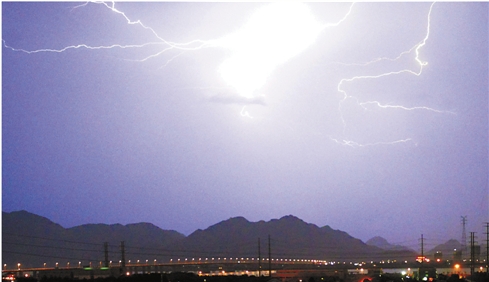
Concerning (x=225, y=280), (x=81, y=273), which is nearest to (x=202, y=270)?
(x=81, y=273)

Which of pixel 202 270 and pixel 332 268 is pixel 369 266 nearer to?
pixel 332 268

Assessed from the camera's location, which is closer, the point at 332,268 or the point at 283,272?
the point at 283,272

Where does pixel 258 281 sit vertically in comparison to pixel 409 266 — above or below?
above

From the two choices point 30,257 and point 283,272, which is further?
point 30,257

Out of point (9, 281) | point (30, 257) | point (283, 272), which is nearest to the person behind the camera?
point (9, 281)

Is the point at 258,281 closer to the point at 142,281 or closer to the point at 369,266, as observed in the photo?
the point at 142,281

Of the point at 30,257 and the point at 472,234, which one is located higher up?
the point at 472,234

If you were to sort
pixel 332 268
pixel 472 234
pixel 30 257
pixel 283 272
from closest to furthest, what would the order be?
pixel 472 234 < pixel 283 272 < pixel 332 268 < pixel 30 257

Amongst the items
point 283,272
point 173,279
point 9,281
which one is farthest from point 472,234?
point 9,281

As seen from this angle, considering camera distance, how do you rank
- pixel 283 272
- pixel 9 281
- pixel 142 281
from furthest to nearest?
pixel 283 272 < pixel 142 281 < pixel 9 281
